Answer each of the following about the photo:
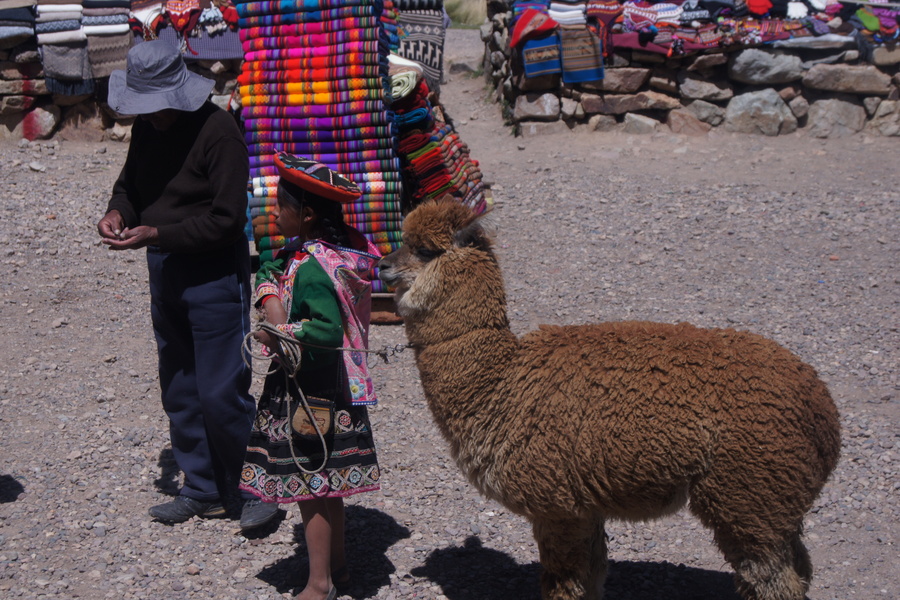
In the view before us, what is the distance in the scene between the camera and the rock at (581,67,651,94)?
35.9ft

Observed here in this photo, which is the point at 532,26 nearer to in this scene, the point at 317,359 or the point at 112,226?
the point at 112,226

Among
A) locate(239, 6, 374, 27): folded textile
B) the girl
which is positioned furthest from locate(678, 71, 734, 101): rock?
the girl

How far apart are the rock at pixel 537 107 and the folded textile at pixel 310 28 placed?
17.8 ft

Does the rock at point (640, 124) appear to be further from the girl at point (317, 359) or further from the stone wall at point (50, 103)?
the girl at point (317, 359)

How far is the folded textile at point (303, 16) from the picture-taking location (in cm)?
621

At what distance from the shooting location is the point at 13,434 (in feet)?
15.5

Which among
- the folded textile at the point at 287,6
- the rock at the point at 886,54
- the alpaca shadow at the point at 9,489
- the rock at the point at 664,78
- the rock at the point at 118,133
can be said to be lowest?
the rock at the point at 118,133

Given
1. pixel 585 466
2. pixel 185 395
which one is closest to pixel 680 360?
pixel 585 466

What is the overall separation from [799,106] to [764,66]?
77cm

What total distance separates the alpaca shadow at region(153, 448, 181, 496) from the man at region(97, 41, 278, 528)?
0.27 m

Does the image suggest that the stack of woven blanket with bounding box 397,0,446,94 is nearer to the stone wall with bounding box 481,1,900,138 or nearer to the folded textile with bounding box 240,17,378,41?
the stone wall with bounding box 481,1,900,138

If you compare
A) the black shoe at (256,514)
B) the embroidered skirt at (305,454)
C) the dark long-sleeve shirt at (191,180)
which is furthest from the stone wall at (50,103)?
the embroidered skirt at (305,454)

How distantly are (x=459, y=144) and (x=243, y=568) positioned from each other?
520 cm

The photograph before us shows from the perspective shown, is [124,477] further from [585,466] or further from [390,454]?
[585,466]
